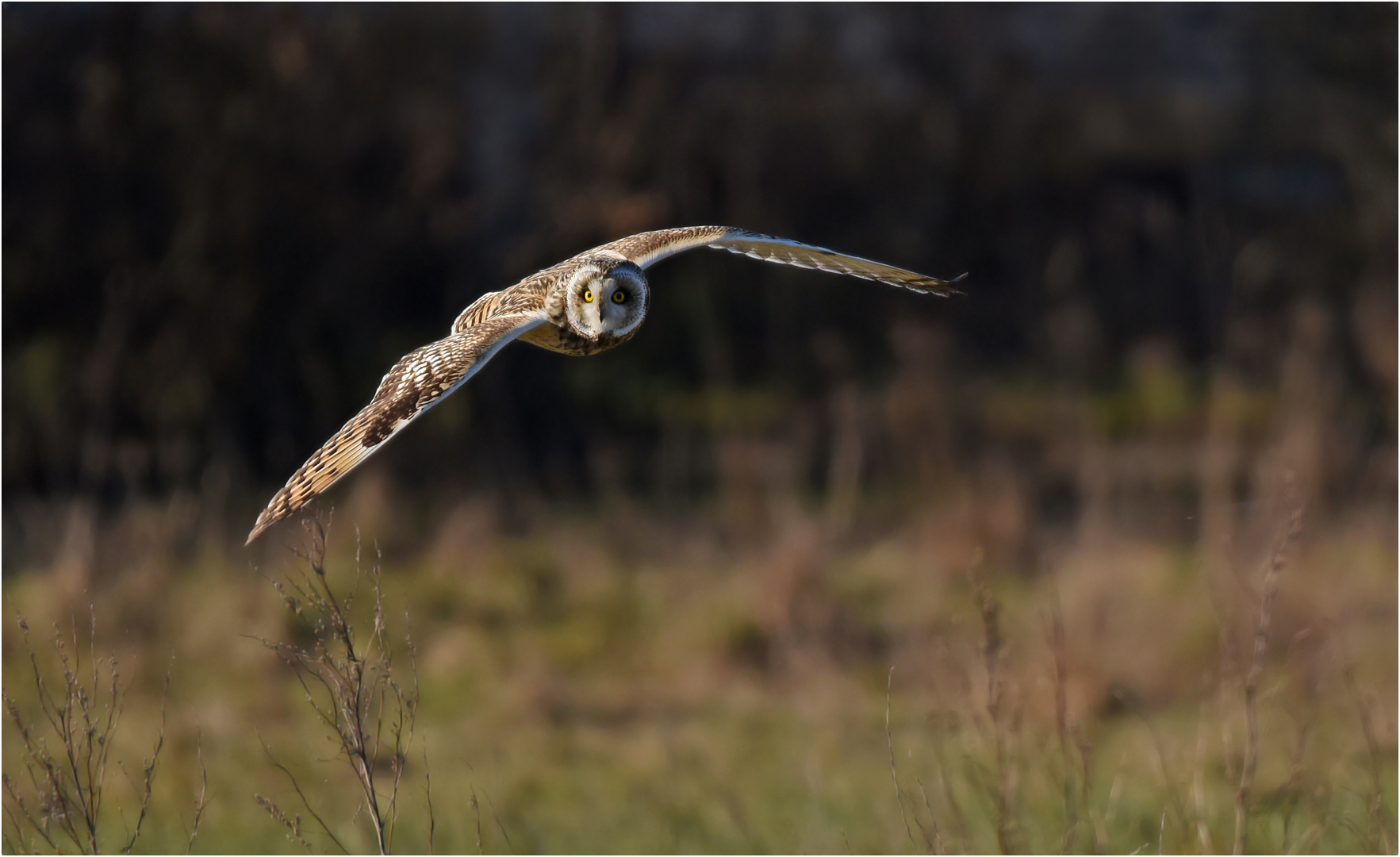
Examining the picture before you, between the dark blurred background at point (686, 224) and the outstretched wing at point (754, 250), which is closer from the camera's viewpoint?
the outstretched wing at point (754, 250)

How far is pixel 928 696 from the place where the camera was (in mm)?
7172

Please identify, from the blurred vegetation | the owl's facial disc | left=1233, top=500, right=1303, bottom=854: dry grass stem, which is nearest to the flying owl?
the owl's facial disc

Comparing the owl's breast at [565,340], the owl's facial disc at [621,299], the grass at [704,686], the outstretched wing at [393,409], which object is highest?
the owl's facial disc at [621,299]

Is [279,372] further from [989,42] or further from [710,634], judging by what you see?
[989,42]

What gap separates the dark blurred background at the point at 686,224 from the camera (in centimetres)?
1023

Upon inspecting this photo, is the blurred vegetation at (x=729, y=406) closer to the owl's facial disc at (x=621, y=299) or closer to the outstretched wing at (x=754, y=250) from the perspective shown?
the owl's facial disc at (x=621, y=299)

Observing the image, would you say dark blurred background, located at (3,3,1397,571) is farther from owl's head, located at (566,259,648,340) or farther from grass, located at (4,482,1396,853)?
owl's head, located at (566,259,648,340)

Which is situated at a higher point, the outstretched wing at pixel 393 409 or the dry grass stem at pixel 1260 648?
the outstretched wing at pixel 393 409

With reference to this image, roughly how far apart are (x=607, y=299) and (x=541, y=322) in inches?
8.1

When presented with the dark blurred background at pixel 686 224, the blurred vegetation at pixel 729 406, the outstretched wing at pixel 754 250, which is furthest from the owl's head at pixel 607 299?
the dark blurred background at pixel 686 224

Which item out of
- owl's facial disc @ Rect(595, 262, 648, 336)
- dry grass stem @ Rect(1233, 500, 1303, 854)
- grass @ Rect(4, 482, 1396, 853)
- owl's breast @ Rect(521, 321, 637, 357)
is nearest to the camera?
dry grass stem @ Rect(1233, 500, 1303, 854)

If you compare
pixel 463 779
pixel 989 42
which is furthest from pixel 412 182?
pixel 989 42

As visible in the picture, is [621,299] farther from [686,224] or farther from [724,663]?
[686,224]

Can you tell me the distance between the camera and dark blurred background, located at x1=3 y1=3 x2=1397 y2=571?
1023 centimetres
